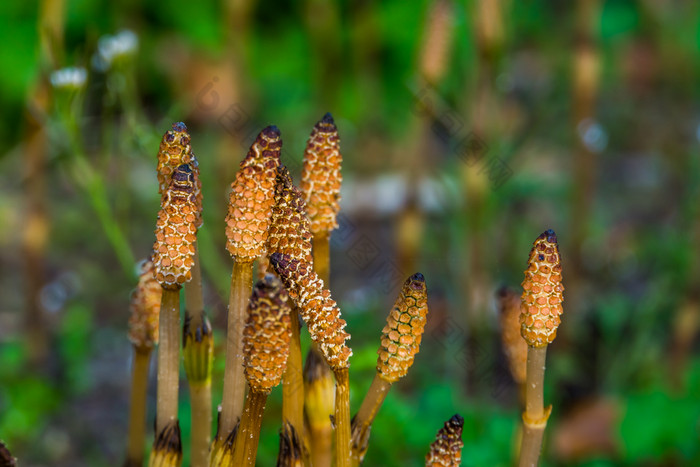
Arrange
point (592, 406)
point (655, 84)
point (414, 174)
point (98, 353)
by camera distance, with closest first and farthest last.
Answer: point (592, 406)
point (414, 174)
point (98, 353)
point (655, 84)

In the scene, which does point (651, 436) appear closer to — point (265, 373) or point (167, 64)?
point (265, 373)

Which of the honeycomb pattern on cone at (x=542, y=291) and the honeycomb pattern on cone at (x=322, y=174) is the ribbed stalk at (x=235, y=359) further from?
the honeycomb pattern on cone at (x=542, y=291)

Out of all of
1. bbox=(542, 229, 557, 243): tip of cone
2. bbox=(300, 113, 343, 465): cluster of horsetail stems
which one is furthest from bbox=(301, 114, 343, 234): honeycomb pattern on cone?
bbox=(542, 229, 557, 243): tip of cone

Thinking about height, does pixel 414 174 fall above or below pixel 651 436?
above

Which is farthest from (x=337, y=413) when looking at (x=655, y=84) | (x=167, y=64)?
(x=655, y=84)

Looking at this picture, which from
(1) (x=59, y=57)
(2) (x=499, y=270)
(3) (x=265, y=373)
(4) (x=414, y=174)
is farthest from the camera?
(2) (x=499, y=270)

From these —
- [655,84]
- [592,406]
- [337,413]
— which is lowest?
[337,413]

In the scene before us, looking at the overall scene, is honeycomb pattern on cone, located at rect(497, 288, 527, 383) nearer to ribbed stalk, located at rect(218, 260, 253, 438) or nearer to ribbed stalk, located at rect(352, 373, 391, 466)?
ribbed stalk, located at rect(352, 373, 391, 466)

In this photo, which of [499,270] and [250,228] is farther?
[499,270]
